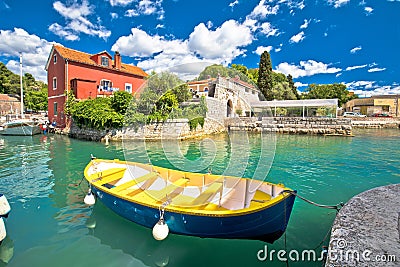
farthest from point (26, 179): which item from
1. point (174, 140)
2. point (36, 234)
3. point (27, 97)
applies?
point (27, 97)

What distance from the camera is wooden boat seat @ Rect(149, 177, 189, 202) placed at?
4.20 metres

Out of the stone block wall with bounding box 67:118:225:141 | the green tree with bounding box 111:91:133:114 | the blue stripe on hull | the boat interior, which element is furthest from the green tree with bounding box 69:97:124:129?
the blue stripe on hull

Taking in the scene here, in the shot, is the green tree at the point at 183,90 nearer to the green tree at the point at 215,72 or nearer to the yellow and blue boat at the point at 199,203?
the green tree at the point at 215,72

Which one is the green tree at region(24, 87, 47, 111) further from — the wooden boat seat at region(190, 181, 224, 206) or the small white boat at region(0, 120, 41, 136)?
the wooden boat seat at region(190, 181, 224, 206)

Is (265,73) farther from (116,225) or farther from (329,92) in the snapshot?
(116,225)

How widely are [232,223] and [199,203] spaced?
834 mm

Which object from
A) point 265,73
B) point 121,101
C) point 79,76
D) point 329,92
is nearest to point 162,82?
point 121,101

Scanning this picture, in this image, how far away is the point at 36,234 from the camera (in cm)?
422

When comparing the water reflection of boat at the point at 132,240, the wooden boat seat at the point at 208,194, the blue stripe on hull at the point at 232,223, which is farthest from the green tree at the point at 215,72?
the water reflection of boat at the point at 132,240

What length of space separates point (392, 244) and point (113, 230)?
14.4 feet

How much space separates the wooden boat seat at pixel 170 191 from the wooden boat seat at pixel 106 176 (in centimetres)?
135

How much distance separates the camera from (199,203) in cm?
406

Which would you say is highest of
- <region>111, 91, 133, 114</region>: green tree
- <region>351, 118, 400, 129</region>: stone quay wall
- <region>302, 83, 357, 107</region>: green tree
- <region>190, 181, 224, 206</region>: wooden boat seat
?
<region>302, 83, 357, 107</region>: green tree

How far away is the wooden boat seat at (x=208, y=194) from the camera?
162 inches
